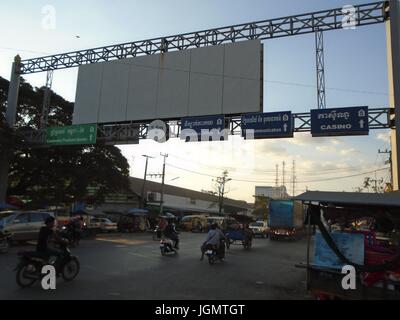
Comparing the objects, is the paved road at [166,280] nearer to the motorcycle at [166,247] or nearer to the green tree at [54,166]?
the motorcycle at [166,247]

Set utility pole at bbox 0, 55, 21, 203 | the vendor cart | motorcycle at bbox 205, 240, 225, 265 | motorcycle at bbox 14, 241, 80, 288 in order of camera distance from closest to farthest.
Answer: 1. the vendor cart
2. motorcycle at bbox 14, 241, 80, 288
3. motorcycle at bbox 205, 240, 225, 265
4. utility pole at bbox 0, 55, 21, 203

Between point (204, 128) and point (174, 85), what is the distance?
343 centimetres

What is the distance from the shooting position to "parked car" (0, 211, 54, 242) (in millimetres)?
20188

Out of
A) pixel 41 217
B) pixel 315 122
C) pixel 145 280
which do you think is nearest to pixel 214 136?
pixel 315 122

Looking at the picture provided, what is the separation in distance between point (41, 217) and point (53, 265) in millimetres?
12115

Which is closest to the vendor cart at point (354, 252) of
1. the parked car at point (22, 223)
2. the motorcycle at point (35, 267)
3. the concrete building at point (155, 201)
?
the motorcycle at point (35, 267)

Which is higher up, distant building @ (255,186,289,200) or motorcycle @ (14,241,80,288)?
distant building @ (255,186,289,200)

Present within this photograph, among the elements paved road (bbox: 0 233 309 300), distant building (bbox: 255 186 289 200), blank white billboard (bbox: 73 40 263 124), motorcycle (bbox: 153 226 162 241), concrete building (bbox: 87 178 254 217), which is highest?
distant building (bbox: 255 186 289 200)

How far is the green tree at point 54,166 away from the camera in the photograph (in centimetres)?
3281

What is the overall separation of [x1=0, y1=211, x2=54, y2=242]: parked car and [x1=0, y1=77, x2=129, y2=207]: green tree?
36.9 ft

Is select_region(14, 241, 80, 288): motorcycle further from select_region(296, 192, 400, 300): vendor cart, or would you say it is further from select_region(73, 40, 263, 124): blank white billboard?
select_region(73, 40, 263, 124): blank white billboard

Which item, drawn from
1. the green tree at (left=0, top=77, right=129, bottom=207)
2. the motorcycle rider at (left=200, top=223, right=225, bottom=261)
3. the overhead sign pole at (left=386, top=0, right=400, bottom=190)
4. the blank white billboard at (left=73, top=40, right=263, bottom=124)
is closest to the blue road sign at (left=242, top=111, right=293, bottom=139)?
the blank white billboard at (left=73, top=40, right=263, bottom=124)

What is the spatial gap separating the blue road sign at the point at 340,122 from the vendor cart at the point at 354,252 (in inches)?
481

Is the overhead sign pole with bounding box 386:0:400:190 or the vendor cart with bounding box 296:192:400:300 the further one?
the overhead sign pole with bounding box 386:0:400:190
